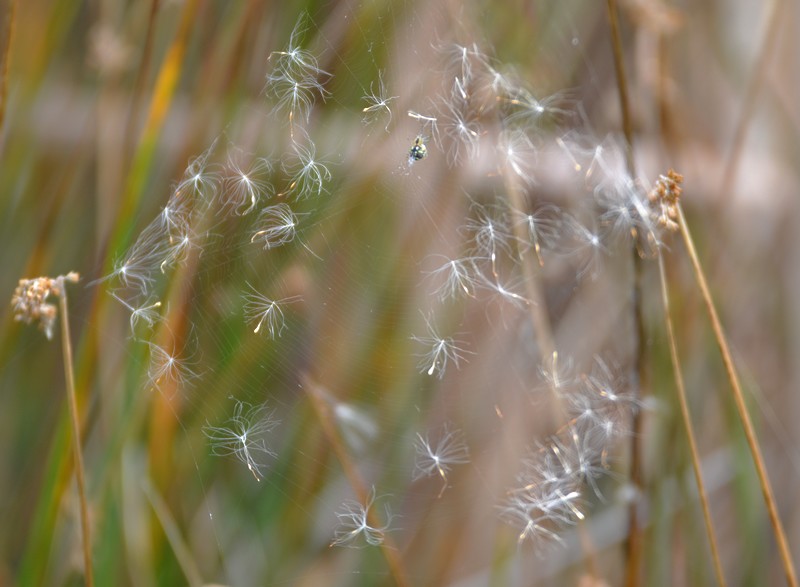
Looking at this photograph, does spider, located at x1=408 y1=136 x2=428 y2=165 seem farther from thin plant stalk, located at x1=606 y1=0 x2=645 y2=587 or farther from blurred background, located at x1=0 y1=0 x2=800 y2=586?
thin plant stalk, located at x1=606 y1=0 x2=645 y2=587

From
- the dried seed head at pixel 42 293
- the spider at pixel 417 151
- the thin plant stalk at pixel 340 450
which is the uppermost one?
the spider at pixel 417 151

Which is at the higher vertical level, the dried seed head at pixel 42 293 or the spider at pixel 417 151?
the spider at pixel 417 151

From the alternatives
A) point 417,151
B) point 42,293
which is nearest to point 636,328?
point 417,151

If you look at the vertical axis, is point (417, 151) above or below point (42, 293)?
above

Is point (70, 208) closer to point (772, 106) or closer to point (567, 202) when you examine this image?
point (567, 202)

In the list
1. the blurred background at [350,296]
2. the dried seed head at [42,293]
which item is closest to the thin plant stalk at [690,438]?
the blurred background at [350,296]

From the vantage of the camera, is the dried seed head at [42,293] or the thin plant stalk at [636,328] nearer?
the dried seed head at [42,293]

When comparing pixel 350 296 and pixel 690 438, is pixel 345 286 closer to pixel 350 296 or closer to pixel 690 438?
pixel 350 296

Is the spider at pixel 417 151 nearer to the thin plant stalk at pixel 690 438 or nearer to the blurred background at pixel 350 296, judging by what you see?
the blurred background at pixel 350 296
